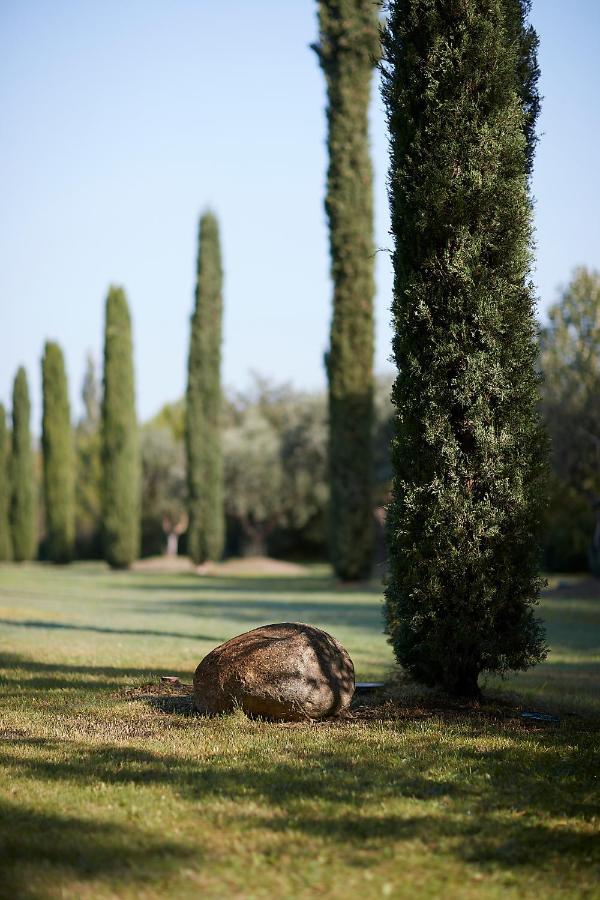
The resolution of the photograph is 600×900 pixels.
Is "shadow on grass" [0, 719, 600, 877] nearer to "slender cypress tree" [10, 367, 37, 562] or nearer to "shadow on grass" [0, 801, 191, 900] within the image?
"shadow on grass" [0, 801, 191, 900]

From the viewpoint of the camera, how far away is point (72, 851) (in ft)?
12.2

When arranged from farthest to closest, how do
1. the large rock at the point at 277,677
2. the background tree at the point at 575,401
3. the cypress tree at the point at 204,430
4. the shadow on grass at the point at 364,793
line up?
the cypress tree at the point at 204,430
the background tree at the point at 575,401
the large rock at the point at 277,677
the shadow on grass at the point at 364,793

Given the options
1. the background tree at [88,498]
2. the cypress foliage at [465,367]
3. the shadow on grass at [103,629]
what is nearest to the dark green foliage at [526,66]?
the cypress foliage at [465,367]

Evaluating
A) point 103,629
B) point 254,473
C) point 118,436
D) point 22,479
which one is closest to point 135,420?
point 118,436

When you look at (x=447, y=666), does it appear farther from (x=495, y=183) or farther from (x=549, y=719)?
(x=495, y=183)

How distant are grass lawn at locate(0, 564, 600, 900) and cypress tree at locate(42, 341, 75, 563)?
33783mm

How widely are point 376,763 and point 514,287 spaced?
392 centimetres

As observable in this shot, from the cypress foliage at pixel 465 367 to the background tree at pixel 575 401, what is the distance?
1690cm

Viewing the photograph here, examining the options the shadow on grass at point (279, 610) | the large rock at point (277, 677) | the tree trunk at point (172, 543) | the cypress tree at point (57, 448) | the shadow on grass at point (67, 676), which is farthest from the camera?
the tree trunk at point (172, 543)

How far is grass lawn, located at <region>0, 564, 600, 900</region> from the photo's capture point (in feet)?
11.5

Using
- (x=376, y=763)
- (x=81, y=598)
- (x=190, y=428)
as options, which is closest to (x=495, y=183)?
(x=376, y=763)

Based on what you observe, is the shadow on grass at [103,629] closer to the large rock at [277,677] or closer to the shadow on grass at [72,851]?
the large rock at [277,677]

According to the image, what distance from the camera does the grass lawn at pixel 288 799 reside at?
349 centimetres

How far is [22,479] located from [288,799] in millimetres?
42263
